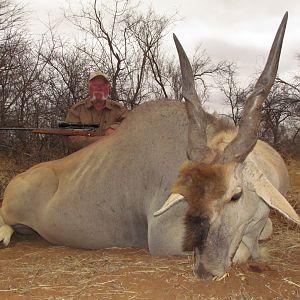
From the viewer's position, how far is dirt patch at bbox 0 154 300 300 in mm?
2674

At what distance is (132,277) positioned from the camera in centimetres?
295

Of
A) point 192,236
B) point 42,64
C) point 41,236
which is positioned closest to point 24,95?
point 42,64

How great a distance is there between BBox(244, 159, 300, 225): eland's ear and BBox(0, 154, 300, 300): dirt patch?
1.48 feet

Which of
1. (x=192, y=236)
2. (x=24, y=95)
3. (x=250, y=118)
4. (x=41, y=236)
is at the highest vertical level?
(x=24, y=95)

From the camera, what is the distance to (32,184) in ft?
14.3

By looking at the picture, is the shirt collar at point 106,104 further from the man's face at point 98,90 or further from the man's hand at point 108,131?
the man's hand at point 108,131

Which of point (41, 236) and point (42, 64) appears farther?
point (42, 64)

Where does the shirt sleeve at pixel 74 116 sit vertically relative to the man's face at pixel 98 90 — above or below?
below

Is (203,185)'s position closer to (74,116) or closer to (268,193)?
(268,193)

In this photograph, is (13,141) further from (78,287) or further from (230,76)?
(230,76)

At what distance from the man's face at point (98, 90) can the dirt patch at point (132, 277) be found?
2402 mm

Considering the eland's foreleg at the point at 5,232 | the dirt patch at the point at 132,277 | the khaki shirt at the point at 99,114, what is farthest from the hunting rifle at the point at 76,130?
the dirt patch at the point at 132,277

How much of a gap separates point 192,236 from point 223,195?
0.29 metres

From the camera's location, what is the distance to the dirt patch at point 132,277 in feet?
8.77
